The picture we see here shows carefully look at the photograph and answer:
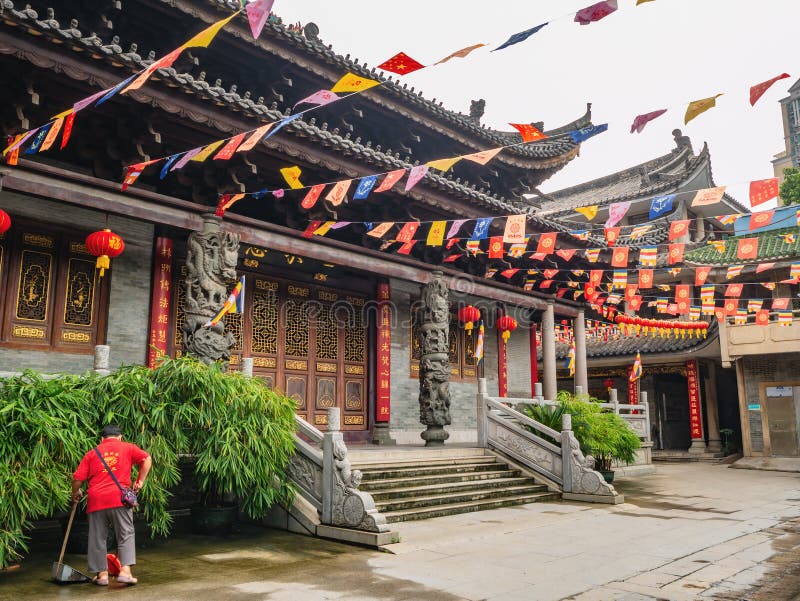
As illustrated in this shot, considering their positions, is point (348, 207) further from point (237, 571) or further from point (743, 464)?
point (743, 464)

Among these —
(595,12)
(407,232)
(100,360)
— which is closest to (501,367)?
(407,232)

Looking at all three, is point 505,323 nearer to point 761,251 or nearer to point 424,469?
point 424,469

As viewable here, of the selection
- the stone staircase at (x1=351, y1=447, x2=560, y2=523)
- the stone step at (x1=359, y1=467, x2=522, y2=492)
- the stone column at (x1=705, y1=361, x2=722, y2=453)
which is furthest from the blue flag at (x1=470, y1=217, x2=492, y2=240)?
the stone column at (x1=705, y1=361, x2=722, y2=453)

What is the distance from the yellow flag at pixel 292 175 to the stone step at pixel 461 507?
4251 mm

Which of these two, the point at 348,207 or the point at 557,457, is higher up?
the point at 348,207

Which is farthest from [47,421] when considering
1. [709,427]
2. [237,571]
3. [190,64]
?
[709,427]

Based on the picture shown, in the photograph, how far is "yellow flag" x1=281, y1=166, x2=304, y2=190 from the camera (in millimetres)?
8289

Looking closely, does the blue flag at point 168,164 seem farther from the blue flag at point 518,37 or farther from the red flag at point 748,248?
the red flag at point 748,248

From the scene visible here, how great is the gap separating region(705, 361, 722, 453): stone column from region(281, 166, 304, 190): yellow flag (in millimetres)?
16146

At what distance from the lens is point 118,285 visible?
8.80 meters

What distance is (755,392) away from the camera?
17812mm

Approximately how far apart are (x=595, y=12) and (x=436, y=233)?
16.4 feet

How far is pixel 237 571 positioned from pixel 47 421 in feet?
6.36

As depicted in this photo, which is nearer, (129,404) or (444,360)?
(129,404)
